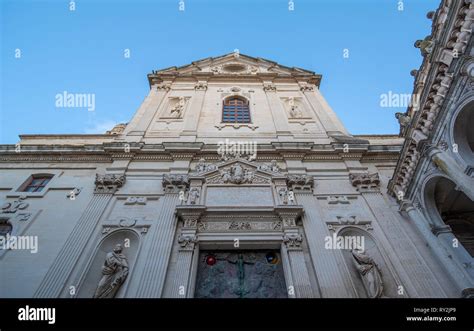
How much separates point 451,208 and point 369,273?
459cm

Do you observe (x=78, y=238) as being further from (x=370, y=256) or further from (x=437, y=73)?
(x=437, y=73)

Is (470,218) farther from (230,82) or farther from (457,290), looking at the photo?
(230,82)

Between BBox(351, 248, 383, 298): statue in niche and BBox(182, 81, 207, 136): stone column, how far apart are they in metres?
9.56

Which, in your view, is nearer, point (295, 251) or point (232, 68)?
point (295, 251)

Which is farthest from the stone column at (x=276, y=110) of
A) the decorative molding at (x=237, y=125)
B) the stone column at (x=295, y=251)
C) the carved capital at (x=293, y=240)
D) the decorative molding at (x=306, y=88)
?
the carved capital at (x=293, y=240)

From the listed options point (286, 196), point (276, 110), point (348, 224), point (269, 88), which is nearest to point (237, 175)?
point (286, 196)

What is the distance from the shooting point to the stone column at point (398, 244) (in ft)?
29.4

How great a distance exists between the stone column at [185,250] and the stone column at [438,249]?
718cm

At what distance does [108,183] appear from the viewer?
12336 mm

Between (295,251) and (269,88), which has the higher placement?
(269,88)

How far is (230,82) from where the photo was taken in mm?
21500

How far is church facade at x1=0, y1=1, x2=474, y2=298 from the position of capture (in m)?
8.81

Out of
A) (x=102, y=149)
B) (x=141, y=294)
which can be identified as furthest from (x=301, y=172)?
(x=102, y=149)

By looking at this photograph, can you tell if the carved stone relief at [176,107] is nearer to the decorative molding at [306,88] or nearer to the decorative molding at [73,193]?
the decorative molding at [73,193]
